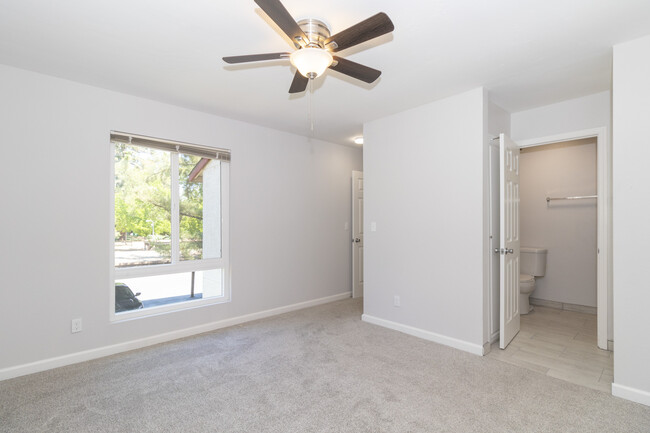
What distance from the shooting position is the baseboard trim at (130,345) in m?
2.58

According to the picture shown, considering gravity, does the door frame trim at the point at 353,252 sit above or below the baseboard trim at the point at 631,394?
above

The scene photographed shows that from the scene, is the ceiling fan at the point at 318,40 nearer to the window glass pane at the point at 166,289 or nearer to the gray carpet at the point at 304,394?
the gray carpet at the point at 304,394

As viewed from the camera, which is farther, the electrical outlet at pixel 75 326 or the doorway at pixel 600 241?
the doorway at pixel 600 241

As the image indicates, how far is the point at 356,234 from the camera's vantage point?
5.21 m

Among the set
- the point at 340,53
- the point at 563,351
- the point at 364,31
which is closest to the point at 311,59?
the point at 364,31

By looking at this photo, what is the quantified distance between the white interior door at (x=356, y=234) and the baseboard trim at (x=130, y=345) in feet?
3.17

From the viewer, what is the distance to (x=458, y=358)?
287 centimetres

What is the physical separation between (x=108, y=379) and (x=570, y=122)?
4.75m

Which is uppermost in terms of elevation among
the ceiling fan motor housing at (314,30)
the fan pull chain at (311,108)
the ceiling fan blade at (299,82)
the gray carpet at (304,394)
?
the fan pull chain at (311,108)

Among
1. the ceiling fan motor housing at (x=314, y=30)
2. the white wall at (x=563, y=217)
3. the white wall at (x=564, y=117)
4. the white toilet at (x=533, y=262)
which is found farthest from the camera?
the white toilet at (x=533, y=262)

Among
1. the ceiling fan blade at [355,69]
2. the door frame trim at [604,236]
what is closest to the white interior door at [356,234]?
the door frame trim at [604,236]

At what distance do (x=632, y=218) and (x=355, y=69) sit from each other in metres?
2.10

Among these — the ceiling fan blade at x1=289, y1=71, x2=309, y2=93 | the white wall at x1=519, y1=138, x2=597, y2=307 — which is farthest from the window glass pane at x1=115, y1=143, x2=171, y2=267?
the white wall at x1=519, y1=138, x2=597, y2=307

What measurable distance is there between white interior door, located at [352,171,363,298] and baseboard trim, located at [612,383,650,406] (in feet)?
10.8
